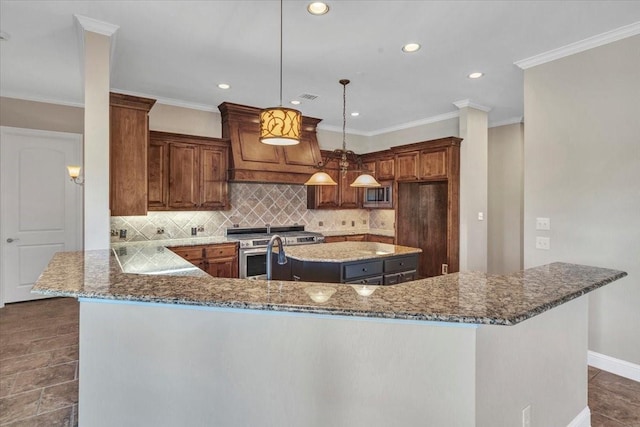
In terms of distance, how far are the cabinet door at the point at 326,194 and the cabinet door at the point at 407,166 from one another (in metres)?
1.17

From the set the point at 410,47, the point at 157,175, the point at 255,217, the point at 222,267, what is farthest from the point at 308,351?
the point at 255,217

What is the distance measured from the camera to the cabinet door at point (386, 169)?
5793mm

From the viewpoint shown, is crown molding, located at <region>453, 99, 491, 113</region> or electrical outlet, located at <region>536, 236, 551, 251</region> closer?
electrical outlet, located at <region>536, 236, 551, 251</region>

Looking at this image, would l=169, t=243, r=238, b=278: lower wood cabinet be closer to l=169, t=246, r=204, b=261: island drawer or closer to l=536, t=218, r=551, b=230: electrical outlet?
l=169, t=246, r=204, b=261: island drawer

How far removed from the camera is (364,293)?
4.50 feet

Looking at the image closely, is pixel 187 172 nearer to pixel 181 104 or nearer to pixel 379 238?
pixel 181 104

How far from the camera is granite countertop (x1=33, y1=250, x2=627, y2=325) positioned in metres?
1.16

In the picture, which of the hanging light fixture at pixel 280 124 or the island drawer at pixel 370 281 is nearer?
the hanging light fixture at pixel 280 124

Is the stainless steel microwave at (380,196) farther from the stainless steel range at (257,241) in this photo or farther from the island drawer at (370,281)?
the island drawer at (370,281)

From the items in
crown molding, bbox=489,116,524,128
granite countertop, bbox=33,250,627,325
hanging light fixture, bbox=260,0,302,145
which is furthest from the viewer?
crown molding, bbox=489,116,524,128

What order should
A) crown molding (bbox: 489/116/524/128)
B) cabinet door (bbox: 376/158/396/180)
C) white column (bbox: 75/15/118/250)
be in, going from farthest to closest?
1. cabinet door (bbox: 376/158/396/180)
2. crown molding (bbox: 489/116/524/128)
3. white column (bbox: 75/15/118/250)

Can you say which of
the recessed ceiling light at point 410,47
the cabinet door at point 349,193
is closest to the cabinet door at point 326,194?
the cabinet door at point 349,193

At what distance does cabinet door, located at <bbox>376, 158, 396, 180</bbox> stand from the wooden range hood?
1.32 meters

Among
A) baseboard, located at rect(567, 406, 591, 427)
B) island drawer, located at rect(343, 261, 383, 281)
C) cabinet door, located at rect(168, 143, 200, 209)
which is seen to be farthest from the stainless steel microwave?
baseboard, located at rect(567, 406, 591, 427)
